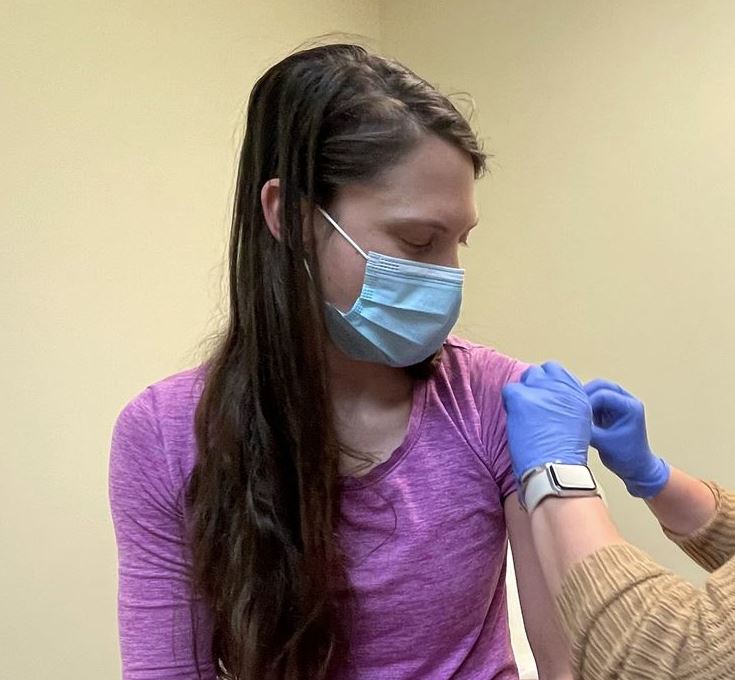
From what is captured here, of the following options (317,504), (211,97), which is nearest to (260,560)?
(317,504)

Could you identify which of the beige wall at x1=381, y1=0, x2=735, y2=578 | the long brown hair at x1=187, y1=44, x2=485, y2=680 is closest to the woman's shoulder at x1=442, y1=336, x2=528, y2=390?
the long brown hair at x1=187, y1=44, x2=485, y2=680

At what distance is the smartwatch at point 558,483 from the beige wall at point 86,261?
977 millimetres

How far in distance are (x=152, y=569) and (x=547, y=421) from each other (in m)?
0.53

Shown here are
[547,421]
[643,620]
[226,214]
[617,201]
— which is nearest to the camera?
[643,620]

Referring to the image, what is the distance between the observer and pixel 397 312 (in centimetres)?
103

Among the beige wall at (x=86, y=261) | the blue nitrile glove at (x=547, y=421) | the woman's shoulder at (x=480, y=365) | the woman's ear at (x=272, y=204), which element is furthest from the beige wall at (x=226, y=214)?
the blue nitrile glove at (x=547, y=421)

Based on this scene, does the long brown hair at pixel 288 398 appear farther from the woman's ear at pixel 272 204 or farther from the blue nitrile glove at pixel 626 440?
the blue nitrile glove at pixel 626 440

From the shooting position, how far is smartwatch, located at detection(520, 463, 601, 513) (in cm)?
89

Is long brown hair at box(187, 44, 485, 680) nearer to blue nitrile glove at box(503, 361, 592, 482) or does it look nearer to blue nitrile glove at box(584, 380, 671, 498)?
blue nitrile glove at box(503, 361, 592, 482)

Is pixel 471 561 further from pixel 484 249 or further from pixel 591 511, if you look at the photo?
pixel 484 249

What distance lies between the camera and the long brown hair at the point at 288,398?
1001 mm

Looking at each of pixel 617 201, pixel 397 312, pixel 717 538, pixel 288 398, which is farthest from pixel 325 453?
pixel 617 201

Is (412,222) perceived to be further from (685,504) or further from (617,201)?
(617,201)

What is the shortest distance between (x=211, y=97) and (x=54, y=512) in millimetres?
1001
